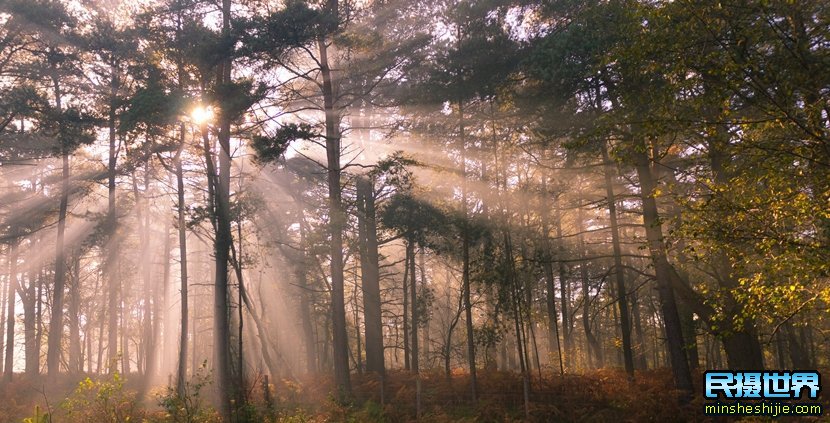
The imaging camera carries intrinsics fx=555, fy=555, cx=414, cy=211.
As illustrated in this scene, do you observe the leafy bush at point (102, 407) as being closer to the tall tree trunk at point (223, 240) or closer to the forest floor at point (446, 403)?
the forest floor at point (446, 403)

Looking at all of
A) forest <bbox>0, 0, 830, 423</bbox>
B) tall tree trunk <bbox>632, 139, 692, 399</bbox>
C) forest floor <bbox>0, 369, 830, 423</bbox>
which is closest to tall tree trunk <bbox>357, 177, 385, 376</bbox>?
forest <bbox>0, 0, 830, 423</bbox>

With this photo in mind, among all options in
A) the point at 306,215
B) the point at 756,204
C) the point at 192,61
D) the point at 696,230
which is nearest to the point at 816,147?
the point at 756,204

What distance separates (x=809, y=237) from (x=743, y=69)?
2.47m

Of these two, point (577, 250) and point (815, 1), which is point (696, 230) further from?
point (577, 250)

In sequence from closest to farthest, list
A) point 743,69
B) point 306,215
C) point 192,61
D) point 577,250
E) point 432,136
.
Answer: point 743,69
point 192,61
point 432,136
point 577,250
point 306,215

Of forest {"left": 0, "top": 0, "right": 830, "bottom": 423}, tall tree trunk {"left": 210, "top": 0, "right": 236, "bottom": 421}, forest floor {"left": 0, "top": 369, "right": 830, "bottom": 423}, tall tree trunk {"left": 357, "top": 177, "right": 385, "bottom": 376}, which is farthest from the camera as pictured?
tall tree trunk {"left": 357, "top": 177, "right": 385, "bottom": 376}

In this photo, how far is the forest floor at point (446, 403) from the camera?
12.8 metres

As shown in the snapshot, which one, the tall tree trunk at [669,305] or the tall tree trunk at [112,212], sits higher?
the tall tree trunk at [112,212]

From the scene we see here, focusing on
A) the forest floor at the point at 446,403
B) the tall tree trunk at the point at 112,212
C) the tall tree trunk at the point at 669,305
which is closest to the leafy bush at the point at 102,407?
the forest floor at the point at 446,403

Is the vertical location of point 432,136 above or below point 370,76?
below

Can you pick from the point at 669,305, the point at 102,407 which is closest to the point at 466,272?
the point at 669,305

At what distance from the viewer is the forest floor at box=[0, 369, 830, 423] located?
12.8m

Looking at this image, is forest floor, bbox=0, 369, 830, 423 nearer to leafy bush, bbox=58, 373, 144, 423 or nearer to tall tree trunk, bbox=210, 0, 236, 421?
leafy bush, bbox=58, 373, 144, 423

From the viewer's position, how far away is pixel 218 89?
1530 cm
